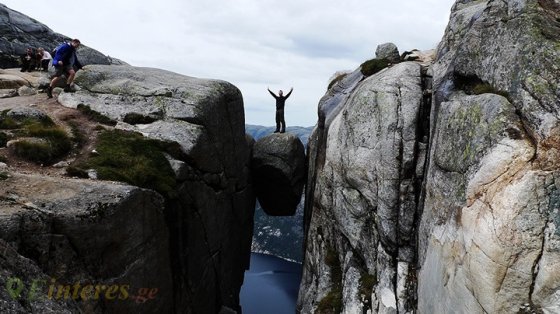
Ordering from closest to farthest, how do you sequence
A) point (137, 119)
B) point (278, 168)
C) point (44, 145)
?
point (44, 145), point (137, 119), point (278, 168)

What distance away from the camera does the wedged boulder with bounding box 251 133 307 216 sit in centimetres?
3828

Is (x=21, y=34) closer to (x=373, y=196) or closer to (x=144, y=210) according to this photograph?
(x=144, y=210)

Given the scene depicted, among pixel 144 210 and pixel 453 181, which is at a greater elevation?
pixel 453 181

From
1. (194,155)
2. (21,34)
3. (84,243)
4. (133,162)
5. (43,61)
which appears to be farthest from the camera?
(21,34)

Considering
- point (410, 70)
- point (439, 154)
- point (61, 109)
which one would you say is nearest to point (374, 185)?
point (439, 154)

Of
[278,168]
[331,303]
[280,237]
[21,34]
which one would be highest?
[21,34]

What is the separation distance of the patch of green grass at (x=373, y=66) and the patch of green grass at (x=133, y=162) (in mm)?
15659

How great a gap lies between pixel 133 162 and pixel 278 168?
57.9 feet

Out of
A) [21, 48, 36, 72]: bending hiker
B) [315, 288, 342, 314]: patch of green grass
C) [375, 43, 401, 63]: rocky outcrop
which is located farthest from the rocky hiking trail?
[375, 43, 401, 63]: rocky outcrop

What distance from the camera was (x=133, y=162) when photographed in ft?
72.5

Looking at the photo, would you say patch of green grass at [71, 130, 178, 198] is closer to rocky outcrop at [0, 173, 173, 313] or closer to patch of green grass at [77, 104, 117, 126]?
rocky outcrop at [0, 173, 173, 313]

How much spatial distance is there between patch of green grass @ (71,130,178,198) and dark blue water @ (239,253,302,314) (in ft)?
114

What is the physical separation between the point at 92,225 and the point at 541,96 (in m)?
17.1

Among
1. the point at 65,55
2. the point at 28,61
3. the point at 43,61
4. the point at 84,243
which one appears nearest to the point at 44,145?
the point at 84,243
